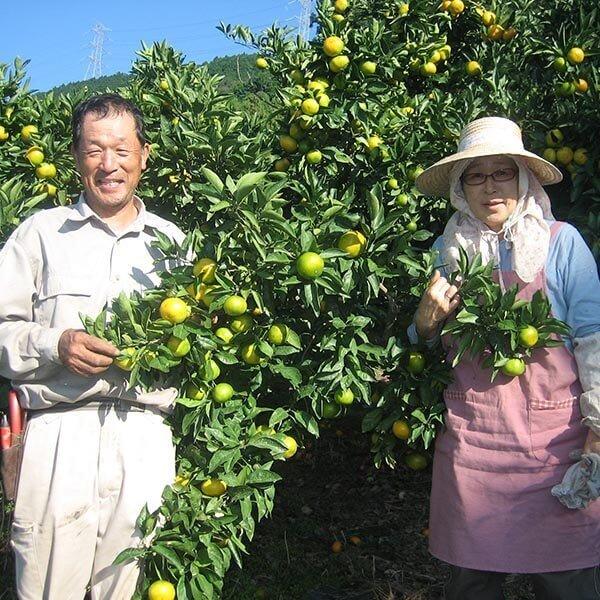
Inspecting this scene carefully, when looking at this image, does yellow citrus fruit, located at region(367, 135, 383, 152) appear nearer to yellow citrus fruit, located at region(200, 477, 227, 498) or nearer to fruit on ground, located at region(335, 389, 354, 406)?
fruit on ground, located at region(335, 389, 354, 406)

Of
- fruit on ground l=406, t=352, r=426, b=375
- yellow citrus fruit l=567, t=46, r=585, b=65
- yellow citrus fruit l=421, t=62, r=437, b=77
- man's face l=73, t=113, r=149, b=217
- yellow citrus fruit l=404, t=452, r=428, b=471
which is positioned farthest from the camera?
yellow citrus fruit l=421, t=62, r=437, b=77

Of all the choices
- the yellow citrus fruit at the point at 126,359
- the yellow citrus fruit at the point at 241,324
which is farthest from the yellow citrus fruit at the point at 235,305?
the yellow citrus fruit at the point at 126,359

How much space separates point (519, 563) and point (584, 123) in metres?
1.79

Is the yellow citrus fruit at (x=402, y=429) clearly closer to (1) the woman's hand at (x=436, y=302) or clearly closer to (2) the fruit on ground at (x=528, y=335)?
(1) the woman's hand at (x=436, y=302)

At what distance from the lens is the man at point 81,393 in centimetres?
198

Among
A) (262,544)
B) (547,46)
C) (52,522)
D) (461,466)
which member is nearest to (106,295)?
(52,522)

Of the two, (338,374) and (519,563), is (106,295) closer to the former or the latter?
(338,374)

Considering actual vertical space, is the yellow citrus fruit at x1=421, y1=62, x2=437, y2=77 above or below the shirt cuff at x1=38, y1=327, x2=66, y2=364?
above

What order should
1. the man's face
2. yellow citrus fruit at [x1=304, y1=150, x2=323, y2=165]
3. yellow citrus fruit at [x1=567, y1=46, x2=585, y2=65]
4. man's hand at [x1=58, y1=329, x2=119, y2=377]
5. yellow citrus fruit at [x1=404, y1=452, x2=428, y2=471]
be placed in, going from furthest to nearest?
yellow citrus fruit at [x1=567, y1=46, x2=585, y2=65] < yellow citrus fruit at [x1=304, y1=150, x2=323, y2=165] < yellow citrus fruit at [x1=404, y1=452, x2=428, y2=471] < the man's face < man's hand at [x1=58, y1=329, x2=119, y2=377]

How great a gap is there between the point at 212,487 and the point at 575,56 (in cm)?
233

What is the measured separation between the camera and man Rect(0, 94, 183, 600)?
1979 millimetres

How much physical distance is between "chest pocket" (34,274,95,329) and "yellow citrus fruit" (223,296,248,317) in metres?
0.42

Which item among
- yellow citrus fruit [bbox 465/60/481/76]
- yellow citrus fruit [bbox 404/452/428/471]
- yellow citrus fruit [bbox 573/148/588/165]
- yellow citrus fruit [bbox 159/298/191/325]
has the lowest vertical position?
yellow citrus fruit [bbox 404/452/428/471]

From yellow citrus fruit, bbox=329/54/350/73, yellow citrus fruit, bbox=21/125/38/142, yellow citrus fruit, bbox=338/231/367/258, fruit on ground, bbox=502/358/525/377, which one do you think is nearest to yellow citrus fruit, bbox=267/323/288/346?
yellow citrus fruit, bbox=338/231/367/258
